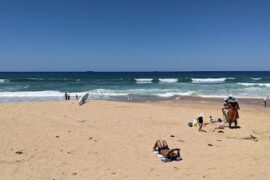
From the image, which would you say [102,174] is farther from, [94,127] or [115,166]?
[94,127]

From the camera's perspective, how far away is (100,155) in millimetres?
8633

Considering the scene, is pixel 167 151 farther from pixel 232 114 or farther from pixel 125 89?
pixel 125 89

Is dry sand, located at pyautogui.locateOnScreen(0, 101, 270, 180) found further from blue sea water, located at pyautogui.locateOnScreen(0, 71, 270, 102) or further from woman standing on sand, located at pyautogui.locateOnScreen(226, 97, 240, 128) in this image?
blue sea water, located at pyautogui.locateOnScreen(0, 71, 270, 102)

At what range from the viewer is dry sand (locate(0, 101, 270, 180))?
7.36 metres

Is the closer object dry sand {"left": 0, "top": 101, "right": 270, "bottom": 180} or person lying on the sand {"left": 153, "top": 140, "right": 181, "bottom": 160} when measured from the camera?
dry sand {"left": 0, "top": 101, "right": 270, "bottom": 180}

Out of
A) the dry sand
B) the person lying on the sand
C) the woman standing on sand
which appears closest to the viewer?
the dry sand

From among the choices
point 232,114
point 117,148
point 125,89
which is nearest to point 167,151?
point 117,148

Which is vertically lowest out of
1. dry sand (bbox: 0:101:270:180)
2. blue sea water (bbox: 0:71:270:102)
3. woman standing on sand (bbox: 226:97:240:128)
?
blue sea water (bbox: 0:71:270:102)

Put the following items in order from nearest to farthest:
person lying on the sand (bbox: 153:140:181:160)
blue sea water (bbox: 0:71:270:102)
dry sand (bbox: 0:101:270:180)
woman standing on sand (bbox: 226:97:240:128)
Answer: dry sand (bbox: 0:101:270:180)
person lying on the sand (bbox: 153:140:181:160)
woman standing on sand (bbox: 226:97:240:128)
blue sea water (bbox: 0:71:270:102)

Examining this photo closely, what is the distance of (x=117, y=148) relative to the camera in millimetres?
9312

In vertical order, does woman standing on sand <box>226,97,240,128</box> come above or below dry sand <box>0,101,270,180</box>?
above

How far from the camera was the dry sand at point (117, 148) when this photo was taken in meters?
7.36

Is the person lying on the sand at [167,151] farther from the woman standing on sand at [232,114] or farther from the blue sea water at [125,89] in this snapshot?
the blue sea water at [125,89]

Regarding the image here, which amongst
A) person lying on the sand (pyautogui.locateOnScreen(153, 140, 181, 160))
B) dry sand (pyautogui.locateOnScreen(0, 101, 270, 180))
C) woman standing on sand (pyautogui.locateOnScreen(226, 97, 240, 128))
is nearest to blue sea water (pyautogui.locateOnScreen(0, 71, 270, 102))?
dry sand (pyautogui.locateOnScreen(0, 101, 270, 180))
